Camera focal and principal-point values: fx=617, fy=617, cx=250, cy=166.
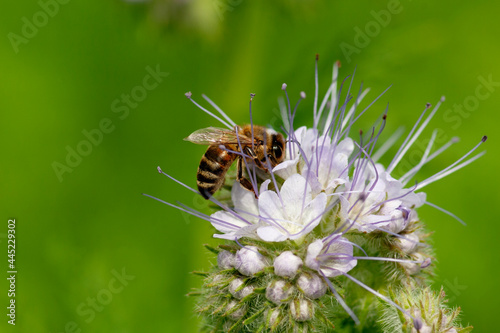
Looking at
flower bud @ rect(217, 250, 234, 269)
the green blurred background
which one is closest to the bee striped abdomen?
flower bud @ rect(217, 250, 234, 269)

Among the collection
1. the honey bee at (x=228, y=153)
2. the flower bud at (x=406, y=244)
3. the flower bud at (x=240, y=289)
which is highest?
the honey bee at (x=228, y=153)

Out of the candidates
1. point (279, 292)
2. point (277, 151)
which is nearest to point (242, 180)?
point (277, 151)

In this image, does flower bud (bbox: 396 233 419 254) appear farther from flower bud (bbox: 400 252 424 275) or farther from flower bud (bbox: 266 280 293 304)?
flower bud (bbox: 266 280 293 304)

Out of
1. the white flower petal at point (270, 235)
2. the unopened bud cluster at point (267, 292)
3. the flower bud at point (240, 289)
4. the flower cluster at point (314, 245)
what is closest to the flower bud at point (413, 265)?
the flower cluster at point (314, 245)

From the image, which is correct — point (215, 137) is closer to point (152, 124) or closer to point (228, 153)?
point (228, 153)

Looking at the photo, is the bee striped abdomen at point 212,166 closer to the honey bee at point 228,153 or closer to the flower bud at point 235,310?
the honey bee at point 228,153

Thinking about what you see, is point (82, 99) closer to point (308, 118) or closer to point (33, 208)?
point (33, 208)
